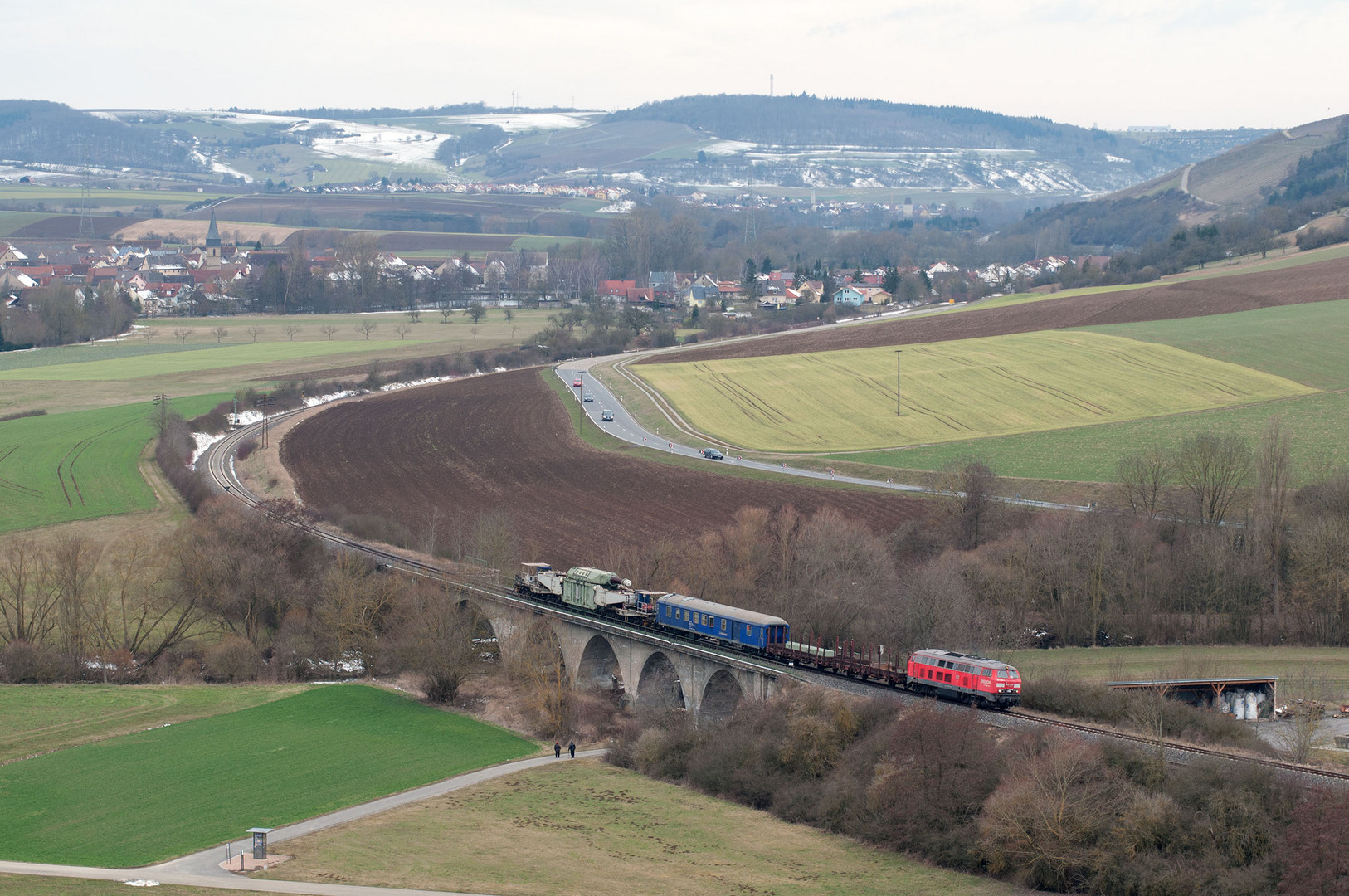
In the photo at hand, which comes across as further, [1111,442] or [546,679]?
[1111,442]

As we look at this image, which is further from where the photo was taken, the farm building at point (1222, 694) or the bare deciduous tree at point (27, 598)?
the bare deciduous tree at point (27, 598)

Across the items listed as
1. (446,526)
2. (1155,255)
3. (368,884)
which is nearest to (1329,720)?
(368,884)

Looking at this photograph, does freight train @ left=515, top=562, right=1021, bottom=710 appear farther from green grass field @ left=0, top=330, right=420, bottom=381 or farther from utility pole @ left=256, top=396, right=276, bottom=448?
green grass field @ left=0, top=330, right=420, bottom=381

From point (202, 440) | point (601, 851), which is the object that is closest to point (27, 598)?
point (601, 851)

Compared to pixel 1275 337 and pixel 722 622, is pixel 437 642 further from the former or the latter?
pixel 1275 337

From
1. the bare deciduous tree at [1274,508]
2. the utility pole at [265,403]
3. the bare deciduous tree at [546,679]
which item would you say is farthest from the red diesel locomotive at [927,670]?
the utility pole at [265,403]

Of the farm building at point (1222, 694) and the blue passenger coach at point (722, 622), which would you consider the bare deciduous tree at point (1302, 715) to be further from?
the blue passenger coach at point (722, 622)

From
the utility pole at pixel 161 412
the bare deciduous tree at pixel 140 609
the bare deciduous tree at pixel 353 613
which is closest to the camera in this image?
the bare deciduous tree at pixel 353 613
